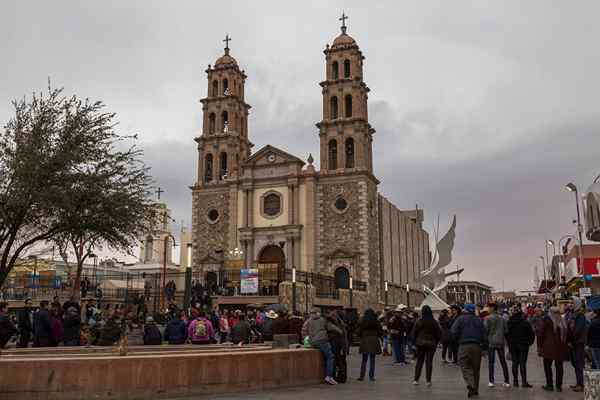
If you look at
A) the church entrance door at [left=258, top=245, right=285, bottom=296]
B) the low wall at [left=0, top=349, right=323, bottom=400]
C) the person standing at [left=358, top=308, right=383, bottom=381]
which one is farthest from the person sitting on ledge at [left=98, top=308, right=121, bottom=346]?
the church entrance door at [left=258, top=245, right=285, bottom=296]

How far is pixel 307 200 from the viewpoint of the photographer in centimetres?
4275

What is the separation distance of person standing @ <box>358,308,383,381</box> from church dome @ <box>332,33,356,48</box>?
34096mm

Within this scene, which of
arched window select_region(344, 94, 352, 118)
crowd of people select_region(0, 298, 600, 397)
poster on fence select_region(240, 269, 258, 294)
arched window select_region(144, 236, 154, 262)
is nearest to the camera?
crowd of people select_region(0, 298, 600, 397)

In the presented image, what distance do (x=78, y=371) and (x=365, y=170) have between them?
33472mm

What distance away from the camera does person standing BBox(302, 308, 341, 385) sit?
12.9 meters

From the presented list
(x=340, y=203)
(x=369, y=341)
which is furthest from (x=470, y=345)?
(x=340, y=203)

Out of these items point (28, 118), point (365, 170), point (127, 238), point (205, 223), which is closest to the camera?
point (28, 118)

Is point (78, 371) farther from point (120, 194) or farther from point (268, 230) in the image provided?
point (268, 230)

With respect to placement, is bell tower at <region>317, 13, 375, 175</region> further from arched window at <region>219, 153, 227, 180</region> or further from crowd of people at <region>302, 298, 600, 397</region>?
crowd of people at <region>302, 298, 600, 397</region>

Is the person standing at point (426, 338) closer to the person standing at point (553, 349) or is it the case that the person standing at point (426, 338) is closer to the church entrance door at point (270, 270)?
the person standing at point (553, 349)

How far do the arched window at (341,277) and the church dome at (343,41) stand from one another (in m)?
16.3

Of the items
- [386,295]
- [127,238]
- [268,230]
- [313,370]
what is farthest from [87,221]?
[386,295]

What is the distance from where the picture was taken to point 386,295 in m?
43.5

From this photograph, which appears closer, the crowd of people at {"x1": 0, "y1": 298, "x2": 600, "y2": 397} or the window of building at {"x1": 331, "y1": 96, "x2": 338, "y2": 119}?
the crowd of people at {"x1": 0, "y1": 298, "x2": 600, "y2": 397}
